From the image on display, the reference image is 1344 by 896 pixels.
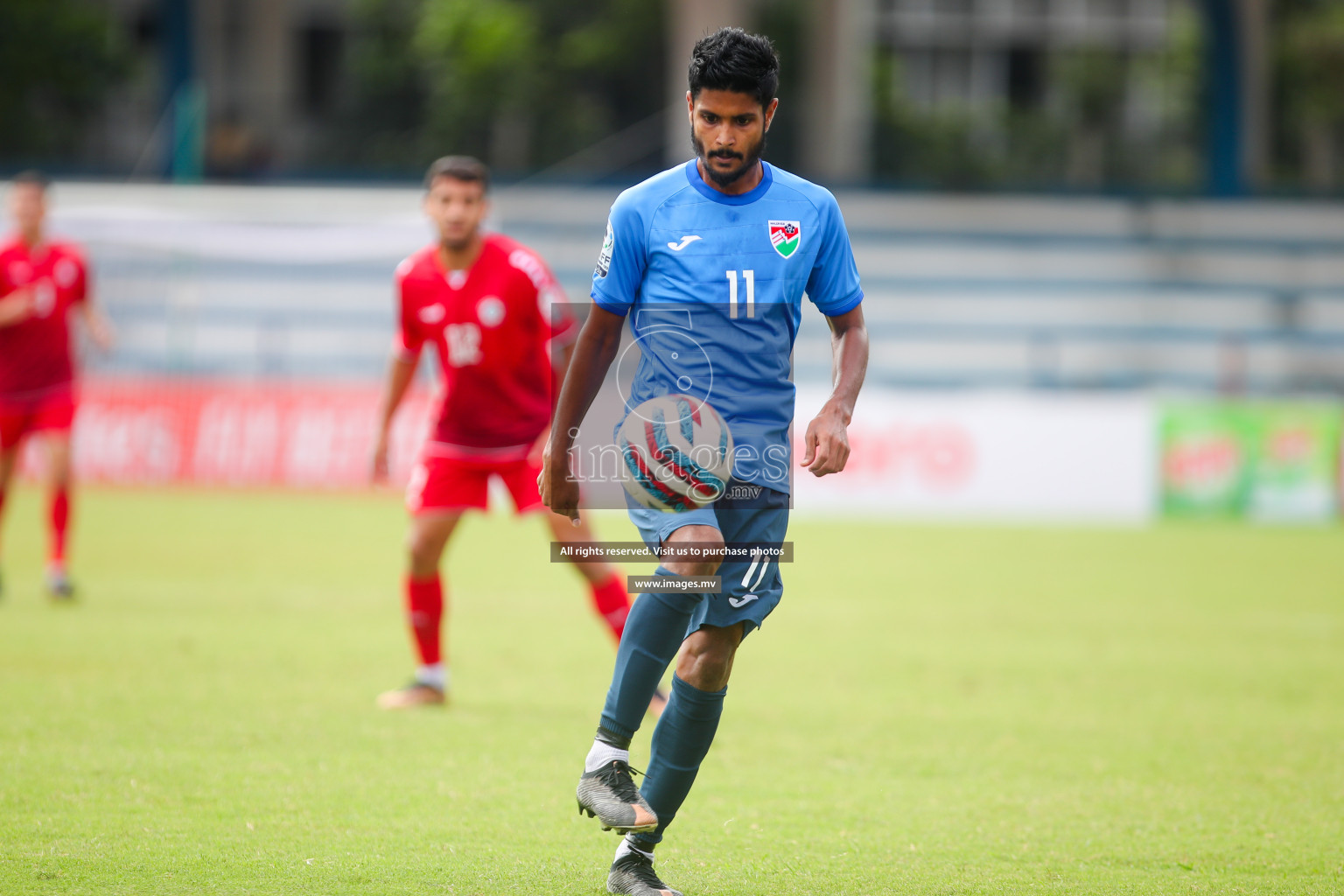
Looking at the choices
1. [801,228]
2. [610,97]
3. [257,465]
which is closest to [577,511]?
[801,228]

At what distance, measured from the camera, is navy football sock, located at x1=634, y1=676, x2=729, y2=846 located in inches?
143

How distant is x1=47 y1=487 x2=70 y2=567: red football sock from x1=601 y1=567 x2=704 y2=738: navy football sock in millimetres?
6230

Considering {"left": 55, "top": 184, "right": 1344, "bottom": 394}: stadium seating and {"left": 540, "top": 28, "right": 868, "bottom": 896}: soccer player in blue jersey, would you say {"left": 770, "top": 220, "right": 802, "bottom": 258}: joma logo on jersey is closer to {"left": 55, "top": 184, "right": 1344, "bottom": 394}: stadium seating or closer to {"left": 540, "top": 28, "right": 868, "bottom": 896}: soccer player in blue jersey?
{"left": 540, "top": 28, "right": 868, "bottom": 896}: soccer player in blue jersey

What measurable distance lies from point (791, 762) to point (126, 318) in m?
15.5

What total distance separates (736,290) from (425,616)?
322cm

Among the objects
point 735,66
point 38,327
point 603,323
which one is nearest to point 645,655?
point 603,323

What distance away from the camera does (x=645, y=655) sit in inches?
144

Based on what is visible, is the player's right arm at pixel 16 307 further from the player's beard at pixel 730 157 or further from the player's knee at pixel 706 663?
the player's knee at pixel 706 663

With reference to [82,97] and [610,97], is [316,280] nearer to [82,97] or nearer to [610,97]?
[82,97]

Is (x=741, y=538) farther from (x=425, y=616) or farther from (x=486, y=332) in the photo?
(x=425, y=616)

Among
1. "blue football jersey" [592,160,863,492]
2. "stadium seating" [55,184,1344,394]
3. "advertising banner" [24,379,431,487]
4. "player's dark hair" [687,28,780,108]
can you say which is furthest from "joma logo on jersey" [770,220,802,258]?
"stadium seating" [55,184,1344,394]

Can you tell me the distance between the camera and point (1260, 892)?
3.81 meters

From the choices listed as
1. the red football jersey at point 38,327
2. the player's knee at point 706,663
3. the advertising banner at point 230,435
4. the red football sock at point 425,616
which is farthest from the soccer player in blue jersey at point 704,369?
the advertising banner at point 230,435

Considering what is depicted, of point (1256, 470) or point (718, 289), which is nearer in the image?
point (718, 289)
